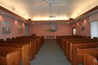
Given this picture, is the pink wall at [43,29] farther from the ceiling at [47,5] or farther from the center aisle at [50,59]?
the center aisle at [50,59]

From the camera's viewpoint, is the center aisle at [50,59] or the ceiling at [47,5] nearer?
the center aisle at [50,59]

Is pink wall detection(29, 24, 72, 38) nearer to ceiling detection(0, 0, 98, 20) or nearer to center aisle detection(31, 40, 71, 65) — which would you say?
ceiling detection(0, 0, 98, 20)

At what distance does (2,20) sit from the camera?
7809mm

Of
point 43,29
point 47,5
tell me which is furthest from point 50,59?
point 43,29

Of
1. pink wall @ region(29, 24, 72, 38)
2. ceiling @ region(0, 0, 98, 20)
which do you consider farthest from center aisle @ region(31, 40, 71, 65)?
pink wall @ region(29, 24, 72, 38)

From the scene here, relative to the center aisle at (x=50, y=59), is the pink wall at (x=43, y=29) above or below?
above

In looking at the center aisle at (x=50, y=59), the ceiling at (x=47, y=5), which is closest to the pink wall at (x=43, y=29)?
the ceiling at (x=47, y=5)

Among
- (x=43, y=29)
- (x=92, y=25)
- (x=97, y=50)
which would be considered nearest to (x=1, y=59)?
(x=97, y=50)

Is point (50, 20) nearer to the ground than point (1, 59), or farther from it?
farther from it

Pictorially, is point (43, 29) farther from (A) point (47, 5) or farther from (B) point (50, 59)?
(B) point (50, 59)

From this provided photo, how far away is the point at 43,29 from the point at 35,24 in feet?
4.50

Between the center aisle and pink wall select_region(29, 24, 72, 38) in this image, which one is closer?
the center aisle

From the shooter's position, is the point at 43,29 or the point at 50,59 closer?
the point at 50,59

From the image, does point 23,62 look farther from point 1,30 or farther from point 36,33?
point 36,33
